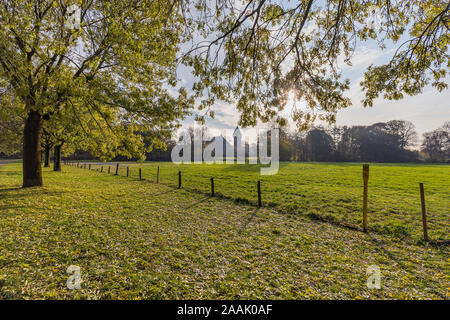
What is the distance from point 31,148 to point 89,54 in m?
6.00

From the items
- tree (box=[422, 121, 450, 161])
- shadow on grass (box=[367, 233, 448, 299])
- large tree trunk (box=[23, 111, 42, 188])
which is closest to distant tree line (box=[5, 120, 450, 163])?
tree (box=[422, 121, 450, 161])

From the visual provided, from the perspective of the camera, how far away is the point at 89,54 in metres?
10.1

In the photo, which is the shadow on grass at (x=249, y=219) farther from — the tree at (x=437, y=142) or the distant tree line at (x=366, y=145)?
the tree at (x=437, y=142)

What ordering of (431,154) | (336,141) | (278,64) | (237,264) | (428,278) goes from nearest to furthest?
(428,278) < (237,264) < (278,64) < (431,154) < (336,141)

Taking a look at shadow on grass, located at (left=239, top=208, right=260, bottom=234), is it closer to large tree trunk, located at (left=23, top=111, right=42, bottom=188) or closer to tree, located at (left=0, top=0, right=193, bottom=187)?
tree, located at (left=0, top=0, right=193, bottom=187)

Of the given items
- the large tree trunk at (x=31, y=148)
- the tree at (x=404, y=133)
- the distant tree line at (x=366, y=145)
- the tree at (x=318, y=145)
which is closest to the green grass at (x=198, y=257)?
the large tree trunk at (x=31, y=148)

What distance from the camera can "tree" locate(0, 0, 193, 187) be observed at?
5.93 metres

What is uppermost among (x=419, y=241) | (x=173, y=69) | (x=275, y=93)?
(x=173, y=69)

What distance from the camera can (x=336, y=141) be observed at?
82.5 meters

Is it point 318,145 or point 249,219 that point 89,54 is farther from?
point 318,145

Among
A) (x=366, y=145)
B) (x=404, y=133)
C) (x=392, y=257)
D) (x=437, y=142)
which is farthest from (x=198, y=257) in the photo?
(x=437, y=142)

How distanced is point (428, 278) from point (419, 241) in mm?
2427

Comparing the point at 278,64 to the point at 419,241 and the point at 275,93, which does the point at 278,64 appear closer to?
the point at 275,93
